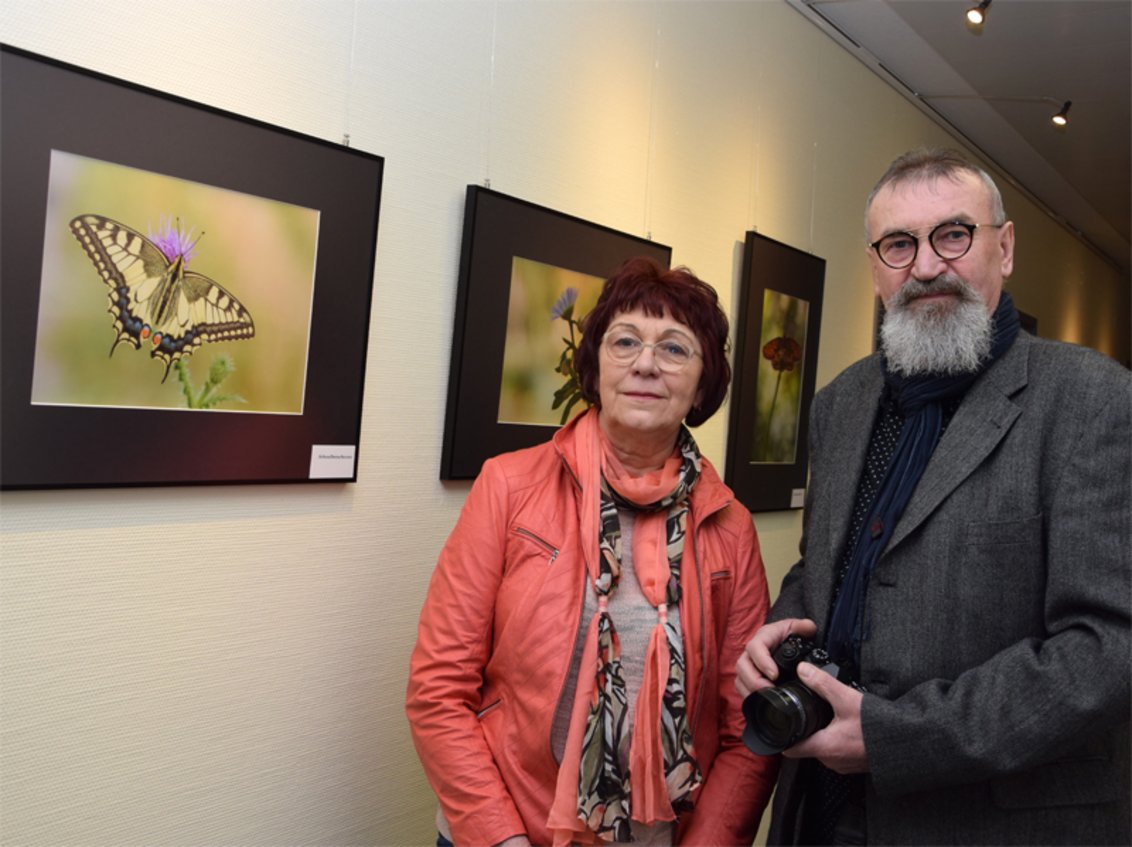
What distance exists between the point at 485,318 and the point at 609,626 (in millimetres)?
1085

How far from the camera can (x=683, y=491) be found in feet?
6.63

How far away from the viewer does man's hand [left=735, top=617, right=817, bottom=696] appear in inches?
65.7

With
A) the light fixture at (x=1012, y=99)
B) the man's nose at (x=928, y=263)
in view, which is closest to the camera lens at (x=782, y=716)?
the man's nose at (x=928, y=263)

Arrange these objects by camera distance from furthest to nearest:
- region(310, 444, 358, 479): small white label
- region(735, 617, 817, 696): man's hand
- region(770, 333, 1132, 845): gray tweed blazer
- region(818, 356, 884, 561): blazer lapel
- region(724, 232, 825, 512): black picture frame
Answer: region(724, 232, 825, 512): black picture frame < region(310, 444, 358, 479): small white label < region(818, 356, 884, 561): blazer lapel < region(735, 617, 817, 696): man's hand < region(770, 333, 1132, 845): gray tweed blazer

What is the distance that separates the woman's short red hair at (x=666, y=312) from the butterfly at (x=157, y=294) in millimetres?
788

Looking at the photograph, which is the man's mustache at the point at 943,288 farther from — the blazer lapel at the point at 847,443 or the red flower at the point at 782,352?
the red flower at the point at 782,352

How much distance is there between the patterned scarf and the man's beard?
562 mm

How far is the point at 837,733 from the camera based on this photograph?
1.54 m

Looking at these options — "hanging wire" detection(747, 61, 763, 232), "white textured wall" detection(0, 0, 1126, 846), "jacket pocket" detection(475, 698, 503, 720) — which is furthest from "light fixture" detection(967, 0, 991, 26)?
"jacket pocket" detection(475, 698, 503, 720)

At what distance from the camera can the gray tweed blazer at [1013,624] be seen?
143 centimetres

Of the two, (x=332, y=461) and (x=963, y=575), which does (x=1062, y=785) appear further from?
(x=332, y=461)

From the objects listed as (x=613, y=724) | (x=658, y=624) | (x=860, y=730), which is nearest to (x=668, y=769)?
(x=613, y=724)

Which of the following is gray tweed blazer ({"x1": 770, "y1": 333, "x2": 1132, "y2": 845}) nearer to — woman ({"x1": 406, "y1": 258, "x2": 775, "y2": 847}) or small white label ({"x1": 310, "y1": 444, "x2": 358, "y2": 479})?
woman ({"x1": 406, "y1": 258, "x2": 775, "y2": 847})

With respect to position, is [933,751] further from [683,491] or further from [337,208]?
[337,208]
